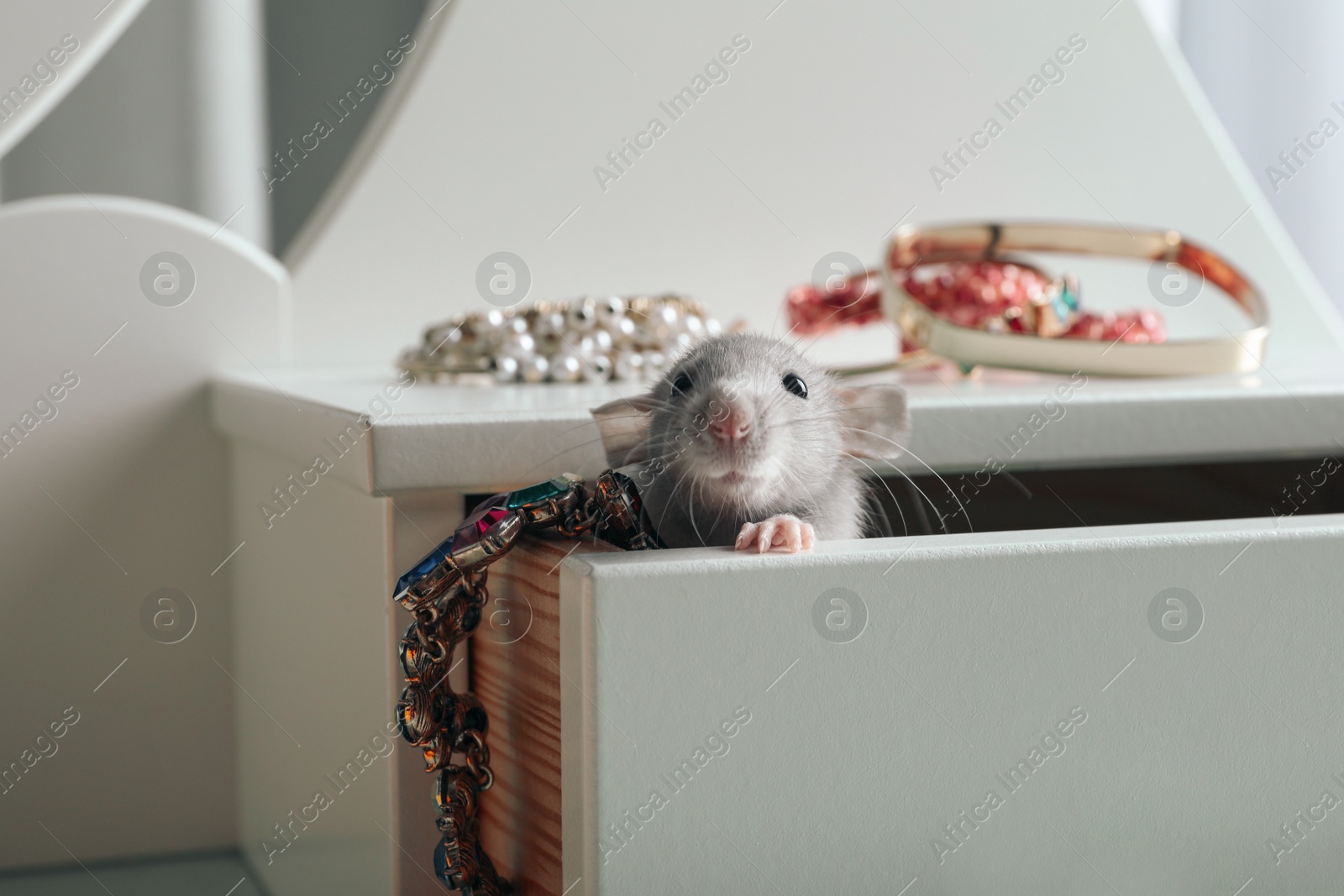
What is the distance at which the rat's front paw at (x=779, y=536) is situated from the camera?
2.15 feet

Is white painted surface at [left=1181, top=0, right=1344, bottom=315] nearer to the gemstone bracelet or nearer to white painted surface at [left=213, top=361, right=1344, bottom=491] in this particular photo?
the gemstone bracelet

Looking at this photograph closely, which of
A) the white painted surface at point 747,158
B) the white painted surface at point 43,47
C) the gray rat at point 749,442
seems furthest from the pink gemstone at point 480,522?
the white painted surface at point 43,47

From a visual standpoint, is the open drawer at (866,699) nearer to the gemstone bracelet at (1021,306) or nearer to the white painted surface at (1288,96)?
the gemstone bracelet at (1021,306)

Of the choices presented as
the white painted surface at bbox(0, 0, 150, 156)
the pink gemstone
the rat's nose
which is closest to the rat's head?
the rat's nose

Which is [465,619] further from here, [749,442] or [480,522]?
[749,442]

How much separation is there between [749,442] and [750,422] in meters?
0.01

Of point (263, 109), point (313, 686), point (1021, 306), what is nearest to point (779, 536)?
point (313, 686)

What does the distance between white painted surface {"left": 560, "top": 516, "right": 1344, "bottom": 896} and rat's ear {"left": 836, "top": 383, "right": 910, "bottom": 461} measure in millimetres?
149

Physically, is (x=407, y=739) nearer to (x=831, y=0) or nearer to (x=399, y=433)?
(x=399, y=433)

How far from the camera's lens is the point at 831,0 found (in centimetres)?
154

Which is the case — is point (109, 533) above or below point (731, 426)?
below

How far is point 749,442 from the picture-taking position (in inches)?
27.9

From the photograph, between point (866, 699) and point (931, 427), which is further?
point (931, 427)

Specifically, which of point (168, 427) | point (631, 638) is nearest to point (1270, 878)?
point (631, 638)
